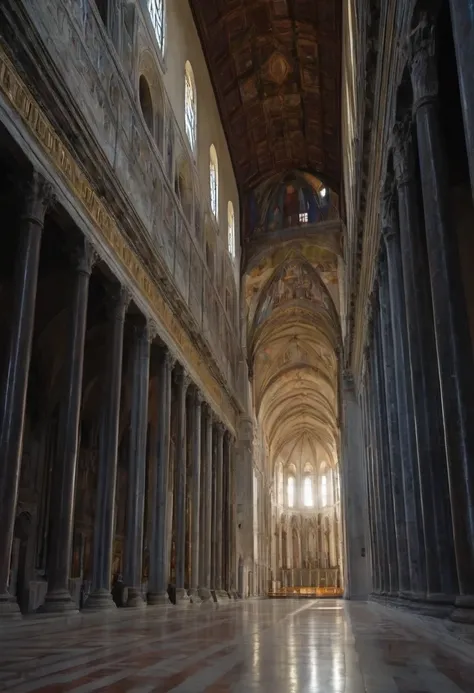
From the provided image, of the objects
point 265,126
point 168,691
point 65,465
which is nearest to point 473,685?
point 168,691

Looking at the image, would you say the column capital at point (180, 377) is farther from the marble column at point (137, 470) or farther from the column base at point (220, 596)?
the column base at point (220, 596)

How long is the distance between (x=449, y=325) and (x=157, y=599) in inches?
436

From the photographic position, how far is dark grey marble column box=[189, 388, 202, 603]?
18688 mm

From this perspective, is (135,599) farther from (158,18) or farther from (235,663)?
(158,18)

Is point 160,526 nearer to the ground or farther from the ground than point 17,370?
nearer to the ground

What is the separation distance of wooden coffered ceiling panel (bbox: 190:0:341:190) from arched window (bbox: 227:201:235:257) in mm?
2051

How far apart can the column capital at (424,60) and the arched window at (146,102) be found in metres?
9.63

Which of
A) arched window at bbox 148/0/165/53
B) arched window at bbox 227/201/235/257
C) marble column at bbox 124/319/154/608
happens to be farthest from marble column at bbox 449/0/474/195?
arched window at bbox 227/201/235/257

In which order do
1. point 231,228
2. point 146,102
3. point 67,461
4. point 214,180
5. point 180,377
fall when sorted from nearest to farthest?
point 67,461
point 146,102
point 180,377
point 214,180
point 231,228

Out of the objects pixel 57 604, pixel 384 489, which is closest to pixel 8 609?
pixel 57 604

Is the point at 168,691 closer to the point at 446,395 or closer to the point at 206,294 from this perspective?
the point at 446,395

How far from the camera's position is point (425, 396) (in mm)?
8203

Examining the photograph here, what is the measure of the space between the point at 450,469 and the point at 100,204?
27.8 feet

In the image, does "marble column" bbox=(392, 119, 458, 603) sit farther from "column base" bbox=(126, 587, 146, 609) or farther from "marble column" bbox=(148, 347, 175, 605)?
"marble column" bbox=(148, 347, 175, 605)
